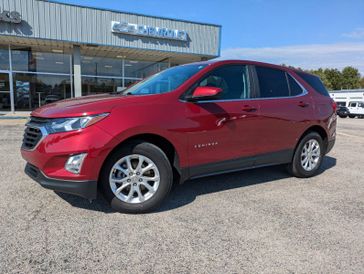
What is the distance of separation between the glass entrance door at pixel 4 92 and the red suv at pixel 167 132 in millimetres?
16445

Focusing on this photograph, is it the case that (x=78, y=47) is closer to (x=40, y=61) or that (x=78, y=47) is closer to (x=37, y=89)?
(x=40, y=61)

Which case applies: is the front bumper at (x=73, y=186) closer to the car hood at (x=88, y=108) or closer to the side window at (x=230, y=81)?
the car hood at (x=88, y=108)

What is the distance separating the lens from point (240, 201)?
4145 millimetres

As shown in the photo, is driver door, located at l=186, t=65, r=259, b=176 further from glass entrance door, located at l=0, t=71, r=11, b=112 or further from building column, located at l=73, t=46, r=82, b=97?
glass entrance door, located at l=0, t=71, r=11, b=112

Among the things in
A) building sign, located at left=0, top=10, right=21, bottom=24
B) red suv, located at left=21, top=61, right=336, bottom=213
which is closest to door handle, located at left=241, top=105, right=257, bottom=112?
red suv, located at left=21, top=61, right=336, bottom=213

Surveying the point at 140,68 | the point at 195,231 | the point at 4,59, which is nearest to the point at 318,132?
the point at 195,231

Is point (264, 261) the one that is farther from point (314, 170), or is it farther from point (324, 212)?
point (314, 170)

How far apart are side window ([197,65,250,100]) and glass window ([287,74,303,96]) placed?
100 cm

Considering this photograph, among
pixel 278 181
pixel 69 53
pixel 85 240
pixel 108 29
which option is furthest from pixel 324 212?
pixel 69 53

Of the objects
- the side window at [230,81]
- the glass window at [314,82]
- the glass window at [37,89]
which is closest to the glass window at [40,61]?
the glass window at [37,89]

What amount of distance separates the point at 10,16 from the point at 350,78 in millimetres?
95940

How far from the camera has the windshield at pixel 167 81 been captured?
161 inches

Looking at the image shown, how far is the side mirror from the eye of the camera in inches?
148

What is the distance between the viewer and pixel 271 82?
192 inches
